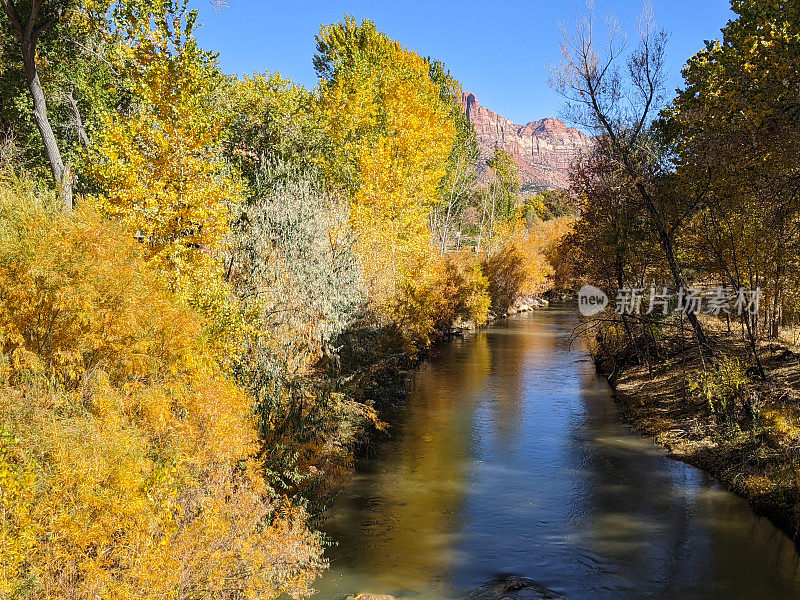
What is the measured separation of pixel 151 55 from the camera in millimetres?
10672

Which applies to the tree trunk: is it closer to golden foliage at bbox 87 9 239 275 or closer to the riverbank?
the riverbank

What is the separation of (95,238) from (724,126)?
10.7m

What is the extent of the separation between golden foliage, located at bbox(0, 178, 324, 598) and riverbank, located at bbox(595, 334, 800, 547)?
9.31 m

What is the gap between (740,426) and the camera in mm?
14352

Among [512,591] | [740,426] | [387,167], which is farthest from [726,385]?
[387,167]

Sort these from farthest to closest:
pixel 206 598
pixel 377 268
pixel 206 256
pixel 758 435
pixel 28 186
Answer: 1. pixel 377 268
2. pixel 758 435
3. pixel 206 256
4. pixel 28 186
5. pixel 206 598

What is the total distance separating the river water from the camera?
9492mm

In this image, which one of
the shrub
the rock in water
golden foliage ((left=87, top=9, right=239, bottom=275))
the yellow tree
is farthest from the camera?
the yellow tree

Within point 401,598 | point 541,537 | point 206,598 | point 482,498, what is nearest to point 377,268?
point 482,498

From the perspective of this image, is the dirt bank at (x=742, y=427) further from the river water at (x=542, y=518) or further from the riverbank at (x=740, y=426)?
the river water at (x=542, y=518)

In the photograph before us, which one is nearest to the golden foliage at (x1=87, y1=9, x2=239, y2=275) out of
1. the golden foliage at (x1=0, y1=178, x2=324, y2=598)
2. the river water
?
the golden foliage at (x1=0, y1=178, x2=324, y2=598)

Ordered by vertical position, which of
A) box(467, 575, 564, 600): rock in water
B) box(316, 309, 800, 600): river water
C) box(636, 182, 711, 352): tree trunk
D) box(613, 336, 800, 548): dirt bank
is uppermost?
box(636, 182, 711, 352): tree trunk

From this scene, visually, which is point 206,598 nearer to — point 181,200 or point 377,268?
point 181,200

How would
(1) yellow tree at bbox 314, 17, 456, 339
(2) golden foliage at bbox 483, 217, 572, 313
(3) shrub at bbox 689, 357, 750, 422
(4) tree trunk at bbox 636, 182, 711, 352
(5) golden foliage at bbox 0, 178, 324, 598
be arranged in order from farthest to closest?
(2) golden foliage at bbox 483, 217, 572, 313
(1) yellow tree at bbox 314, 17, 456, 339
(4) tree trunk at bbox 636, 182, 711, 352
(3) shrub at bbox 689, 357, 750, 422
(5) golden foliage at bbox 0, 178, 324, 598
